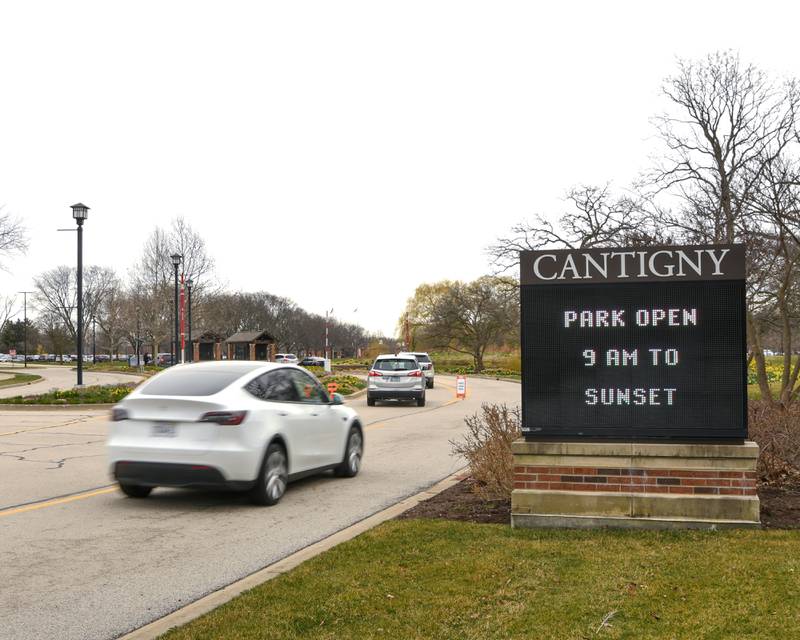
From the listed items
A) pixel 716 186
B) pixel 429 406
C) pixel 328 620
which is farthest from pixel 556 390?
pixel 429 406

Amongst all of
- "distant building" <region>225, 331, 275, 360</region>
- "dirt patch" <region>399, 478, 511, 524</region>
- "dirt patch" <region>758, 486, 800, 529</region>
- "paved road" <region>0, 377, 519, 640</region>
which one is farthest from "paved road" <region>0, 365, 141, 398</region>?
"dirt patch" <region>758, 486, 800, 529</region>

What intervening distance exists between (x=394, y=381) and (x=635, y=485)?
66.6 ft

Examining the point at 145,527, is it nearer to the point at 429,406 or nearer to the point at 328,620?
the point at 328,620

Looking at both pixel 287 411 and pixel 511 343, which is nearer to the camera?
pixel 287 411

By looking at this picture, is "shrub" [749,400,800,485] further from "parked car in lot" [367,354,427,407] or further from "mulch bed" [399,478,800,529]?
"parked car in lot" [367,354,427,407]

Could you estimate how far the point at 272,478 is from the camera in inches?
360

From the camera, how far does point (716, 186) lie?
69.5 ft

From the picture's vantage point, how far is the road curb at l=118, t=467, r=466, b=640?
4.75m

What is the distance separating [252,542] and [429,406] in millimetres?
20622

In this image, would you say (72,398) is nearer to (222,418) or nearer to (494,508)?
(222,418)

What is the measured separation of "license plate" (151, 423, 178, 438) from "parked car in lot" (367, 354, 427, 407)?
18.3 meters

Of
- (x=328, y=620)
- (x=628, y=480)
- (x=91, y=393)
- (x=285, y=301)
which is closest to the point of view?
(x=328, y=620)

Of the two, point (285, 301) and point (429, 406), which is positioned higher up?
point (285, 301)

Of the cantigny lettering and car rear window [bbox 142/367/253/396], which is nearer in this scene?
the cantigny lettering
